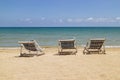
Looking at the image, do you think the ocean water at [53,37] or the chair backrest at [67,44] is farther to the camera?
the ocean water at [53,37]

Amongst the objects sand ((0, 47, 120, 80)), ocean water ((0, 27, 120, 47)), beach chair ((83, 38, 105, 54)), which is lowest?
ocean water ((0, 27, 120, 47))

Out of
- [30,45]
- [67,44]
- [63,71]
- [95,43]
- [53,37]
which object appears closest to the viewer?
[63,71]

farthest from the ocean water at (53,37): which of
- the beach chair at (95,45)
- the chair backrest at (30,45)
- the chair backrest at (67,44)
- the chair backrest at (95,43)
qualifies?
the chair backrest at (30,45)

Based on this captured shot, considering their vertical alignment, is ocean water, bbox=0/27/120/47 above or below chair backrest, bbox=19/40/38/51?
below

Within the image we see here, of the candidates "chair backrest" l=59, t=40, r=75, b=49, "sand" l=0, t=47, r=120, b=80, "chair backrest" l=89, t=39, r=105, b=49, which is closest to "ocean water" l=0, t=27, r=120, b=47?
"chair backrest" l=89, t=39, r=105, b=49

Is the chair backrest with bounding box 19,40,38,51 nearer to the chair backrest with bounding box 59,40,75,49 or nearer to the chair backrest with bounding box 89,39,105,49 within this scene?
the chair backrest with bounding box 59,40,75,49

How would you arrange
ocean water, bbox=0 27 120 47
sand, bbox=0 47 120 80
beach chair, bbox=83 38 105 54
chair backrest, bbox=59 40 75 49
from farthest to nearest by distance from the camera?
ocean water, bbox=0 27 120 47, chair backrest, bbox=59 40 75 49, beach chair, bbox=83 38 105 54, sand, bbox=0 47 120 80

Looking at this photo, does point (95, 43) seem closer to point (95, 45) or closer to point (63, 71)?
point (95, 45)

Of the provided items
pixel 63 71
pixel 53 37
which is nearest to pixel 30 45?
pixel 63 71

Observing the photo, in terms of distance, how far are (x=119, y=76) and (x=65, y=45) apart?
619cm

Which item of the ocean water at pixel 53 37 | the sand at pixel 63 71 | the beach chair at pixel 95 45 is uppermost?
the beach chair at pixel 95 45

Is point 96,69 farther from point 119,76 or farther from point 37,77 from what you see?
point 37,77

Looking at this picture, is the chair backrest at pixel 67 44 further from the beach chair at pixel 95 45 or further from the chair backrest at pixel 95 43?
the chair backrest at pixel 95 43

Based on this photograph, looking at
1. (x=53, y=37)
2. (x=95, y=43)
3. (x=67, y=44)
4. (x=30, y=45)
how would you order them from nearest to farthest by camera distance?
(x=30, y=45)
(x=95, y=43)
(x=67, y=44)
(x=53, y=37)
